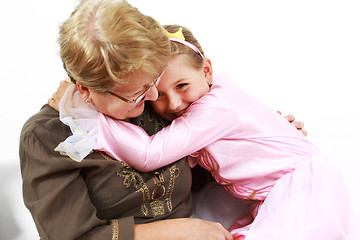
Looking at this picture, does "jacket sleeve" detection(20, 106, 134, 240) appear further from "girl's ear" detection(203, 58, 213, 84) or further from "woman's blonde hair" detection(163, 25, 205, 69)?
"girl's ear" detection(203, 58, 213, 84)

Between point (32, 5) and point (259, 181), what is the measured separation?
158 cm

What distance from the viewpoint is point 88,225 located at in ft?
4.26

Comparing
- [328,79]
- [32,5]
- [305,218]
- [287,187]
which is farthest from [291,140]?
[32,5]

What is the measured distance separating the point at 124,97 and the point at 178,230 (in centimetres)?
44

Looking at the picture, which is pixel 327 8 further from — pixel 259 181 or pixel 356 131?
pixel 259 181

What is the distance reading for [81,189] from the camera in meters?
1.33

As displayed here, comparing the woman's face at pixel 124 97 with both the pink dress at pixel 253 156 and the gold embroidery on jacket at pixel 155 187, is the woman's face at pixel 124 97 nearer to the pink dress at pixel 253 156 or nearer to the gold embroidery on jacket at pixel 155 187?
the pink dress at pixel 253 156

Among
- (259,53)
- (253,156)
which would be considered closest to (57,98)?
(253,156)

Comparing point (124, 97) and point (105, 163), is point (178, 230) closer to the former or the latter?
point (105, 163)

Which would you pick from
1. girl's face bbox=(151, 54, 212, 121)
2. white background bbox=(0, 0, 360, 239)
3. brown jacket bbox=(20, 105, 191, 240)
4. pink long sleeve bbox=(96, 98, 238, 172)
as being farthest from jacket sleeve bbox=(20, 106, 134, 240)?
white background bbox=(0, 0, 360, 239)

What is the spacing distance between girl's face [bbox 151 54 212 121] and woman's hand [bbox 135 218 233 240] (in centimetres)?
37

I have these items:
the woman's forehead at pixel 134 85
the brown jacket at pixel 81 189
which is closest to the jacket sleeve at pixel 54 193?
the brown jacket at pixel 81 189

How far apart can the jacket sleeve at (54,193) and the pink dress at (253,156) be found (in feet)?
0.44

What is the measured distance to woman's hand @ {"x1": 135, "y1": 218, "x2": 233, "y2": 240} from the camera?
4.51 feet
